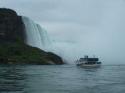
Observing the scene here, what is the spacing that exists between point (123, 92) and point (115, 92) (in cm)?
121

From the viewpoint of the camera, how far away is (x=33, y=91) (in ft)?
186

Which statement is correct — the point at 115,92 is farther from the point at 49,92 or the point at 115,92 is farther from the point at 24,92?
the point at 24,92

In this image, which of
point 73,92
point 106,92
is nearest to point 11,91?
point 73,92

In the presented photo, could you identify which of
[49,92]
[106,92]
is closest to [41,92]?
[49,92]

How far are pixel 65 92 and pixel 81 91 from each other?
334 centimetres

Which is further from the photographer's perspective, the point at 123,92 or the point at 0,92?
the point at 123,92

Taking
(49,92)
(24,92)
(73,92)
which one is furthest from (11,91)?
(73,92)

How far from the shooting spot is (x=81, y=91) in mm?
58250

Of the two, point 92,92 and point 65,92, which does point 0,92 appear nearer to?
point 65,92

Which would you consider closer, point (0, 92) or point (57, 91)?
point (0, 92)

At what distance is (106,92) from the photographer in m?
58.2

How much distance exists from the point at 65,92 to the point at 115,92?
794 centimetres

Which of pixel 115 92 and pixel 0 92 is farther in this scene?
pixel 115 92

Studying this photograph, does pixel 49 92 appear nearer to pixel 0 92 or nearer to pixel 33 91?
pixel 33 91
